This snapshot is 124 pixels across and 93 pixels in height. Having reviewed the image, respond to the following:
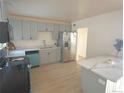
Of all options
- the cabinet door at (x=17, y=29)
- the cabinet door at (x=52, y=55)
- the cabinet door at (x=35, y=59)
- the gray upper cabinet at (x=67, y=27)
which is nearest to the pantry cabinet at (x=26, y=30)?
the cabinet door at (x=17, y=29)

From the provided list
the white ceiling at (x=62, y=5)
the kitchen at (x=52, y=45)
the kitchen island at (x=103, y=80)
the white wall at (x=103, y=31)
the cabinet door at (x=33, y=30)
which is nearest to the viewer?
the kitchen island at (x=103, y=80)

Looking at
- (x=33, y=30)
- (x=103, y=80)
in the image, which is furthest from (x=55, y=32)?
(x=103, y=80)

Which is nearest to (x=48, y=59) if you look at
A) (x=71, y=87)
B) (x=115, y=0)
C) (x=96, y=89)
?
(x=71, y=87)

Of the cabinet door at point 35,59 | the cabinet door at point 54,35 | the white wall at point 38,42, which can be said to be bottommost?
the cabinet door at point 35,59

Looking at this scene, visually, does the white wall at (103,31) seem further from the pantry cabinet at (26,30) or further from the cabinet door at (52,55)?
the pantry cabinet at (26,30)

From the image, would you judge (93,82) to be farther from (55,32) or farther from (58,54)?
(55,32)

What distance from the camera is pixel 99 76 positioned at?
1.82 m

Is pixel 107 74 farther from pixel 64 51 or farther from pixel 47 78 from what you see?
pixel 64 51

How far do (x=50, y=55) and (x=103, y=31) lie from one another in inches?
106

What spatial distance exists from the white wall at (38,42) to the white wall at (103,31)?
1954 millimetres

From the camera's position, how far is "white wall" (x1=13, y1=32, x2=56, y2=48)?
14.5 feet

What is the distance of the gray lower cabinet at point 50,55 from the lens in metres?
4.51

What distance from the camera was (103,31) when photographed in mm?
3842

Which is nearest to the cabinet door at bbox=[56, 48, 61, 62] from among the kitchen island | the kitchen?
the kitchen
